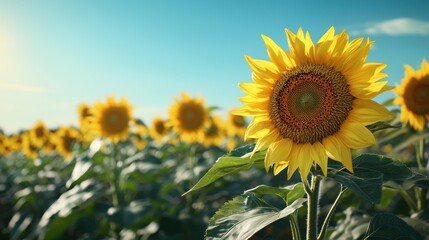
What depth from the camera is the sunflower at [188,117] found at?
676 cm

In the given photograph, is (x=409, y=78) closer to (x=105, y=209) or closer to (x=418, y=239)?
(x=418, y=239)

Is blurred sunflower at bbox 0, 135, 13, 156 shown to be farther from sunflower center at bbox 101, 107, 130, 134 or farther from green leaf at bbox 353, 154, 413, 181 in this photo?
green leaf at bbox 353, 154, 413, 181

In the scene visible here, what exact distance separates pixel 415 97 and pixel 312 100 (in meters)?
2.50

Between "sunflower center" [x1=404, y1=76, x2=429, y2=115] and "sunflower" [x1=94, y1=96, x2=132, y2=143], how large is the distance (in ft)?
12.1

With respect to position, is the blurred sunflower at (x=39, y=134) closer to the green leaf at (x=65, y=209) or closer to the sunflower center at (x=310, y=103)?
the green leaf at (x=65, y=209)

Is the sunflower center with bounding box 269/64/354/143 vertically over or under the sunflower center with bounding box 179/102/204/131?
over

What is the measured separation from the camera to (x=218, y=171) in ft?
6.11

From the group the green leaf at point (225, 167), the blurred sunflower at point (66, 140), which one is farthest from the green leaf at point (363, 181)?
the blurred sunflower at point (66, 140)

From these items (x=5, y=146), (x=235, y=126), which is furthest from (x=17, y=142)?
(x=235, y=126)

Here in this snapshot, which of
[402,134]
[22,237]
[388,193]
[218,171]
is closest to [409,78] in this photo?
[402,134]

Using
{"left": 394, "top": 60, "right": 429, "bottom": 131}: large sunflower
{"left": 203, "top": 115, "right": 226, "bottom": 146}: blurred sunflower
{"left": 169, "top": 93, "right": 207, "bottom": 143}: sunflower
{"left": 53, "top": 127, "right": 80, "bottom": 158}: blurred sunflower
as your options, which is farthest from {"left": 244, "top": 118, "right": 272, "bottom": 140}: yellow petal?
{"left": 53, "top": 127, "right": 80, "bottom": 158}: blurred sunflower

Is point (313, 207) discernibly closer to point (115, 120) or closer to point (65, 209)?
point (65, 209)

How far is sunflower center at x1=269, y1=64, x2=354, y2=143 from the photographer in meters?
2.04

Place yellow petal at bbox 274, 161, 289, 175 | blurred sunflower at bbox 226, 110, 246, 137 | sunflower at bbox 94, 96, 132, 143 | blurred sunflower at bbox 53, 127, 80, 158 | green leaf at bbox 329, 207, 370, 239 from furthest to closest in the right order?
1. blurred sunflower at bbox 226, 110, 246, 137
2. blurred sunflower at bbox 53, 127, 80, 158
3. sunflower at bbox 94, 96, 132, 143
4. green leaf at bbox 329, 207, 370, 239
5. yellow petal at bbox 274, 161, 289, 175
